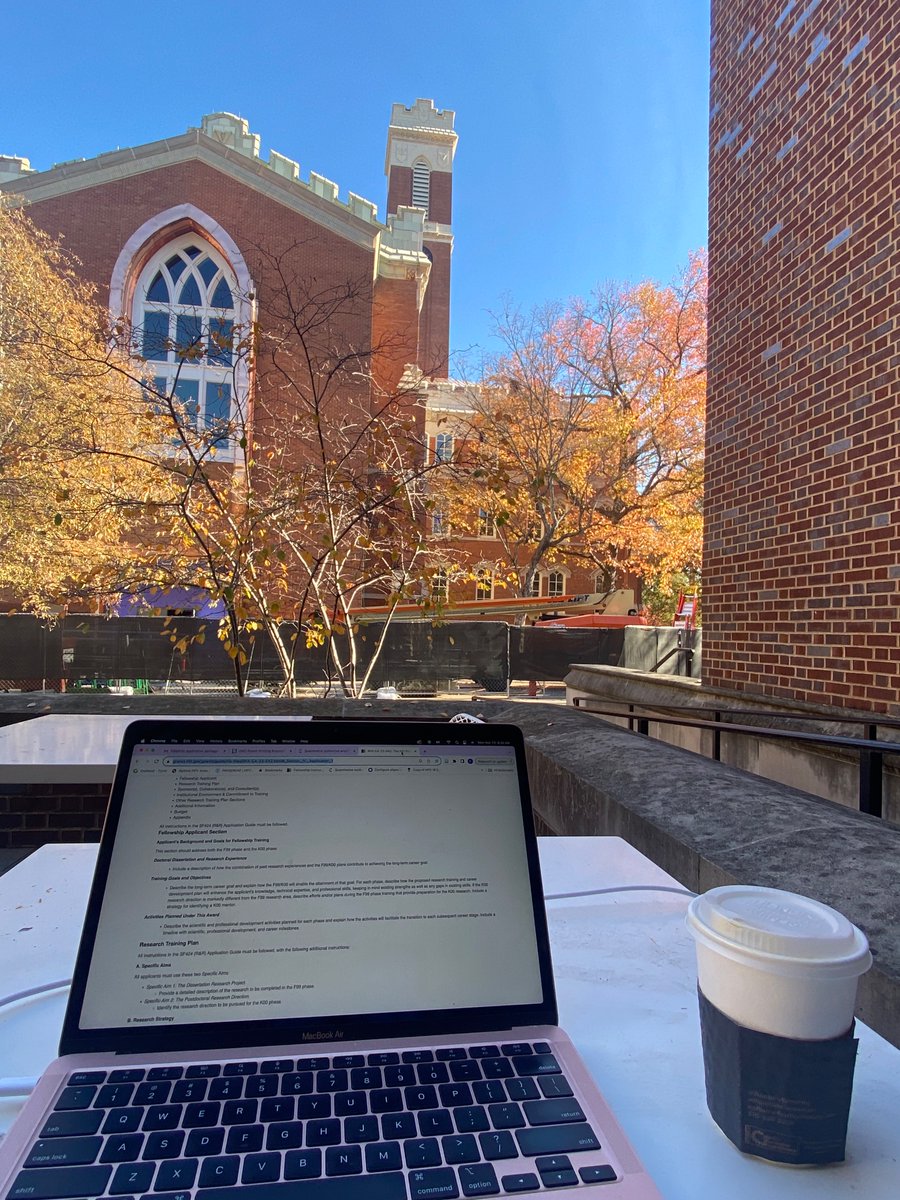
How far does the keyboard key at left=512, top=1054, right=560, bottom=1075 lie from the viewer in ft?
2.86

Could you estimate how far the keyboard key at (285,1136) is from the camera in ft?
2.46

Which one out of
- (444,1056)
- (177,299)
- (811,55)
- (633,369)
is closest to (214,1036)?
(444,1056)

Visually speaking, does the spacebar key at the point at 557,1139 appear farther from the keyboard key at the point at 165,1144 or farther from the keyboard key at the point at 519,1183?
the keyboard key at the point at 165,1144

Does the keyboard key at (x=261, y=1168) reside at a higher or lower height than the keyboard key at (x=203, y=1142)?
lower

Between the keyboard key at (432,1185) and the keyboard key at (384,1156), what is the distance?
0.8 inches

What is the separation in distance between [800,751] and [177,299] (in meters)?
25.4

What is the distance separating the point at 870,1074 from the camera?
927mm

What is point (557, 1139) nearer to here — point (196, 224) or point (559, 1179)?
point (559, 1179)

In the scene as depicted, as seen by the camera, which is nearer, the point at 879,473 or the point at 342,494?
the point at 879,473

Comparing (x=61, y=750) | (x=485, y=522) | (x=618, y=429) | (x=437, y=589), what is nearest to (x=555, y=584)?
(x=618, y=429)

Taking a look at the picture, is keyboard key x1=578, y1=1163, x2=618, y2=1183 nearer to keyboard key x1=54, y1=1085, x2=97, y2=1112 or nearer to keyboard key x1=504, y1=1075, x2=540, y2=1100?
keyboard key x1=504, y1=1075, x2=540, y2=1100

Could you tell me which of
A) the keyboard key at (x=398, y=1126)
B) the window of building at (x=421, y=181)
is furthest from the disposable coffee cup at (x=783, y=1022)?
the window of building at (x=421, y=181)

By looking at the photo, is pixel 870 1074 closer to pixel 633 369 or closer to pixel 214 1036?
pixel 214 1036

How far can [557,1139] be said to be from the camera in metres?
0.77
